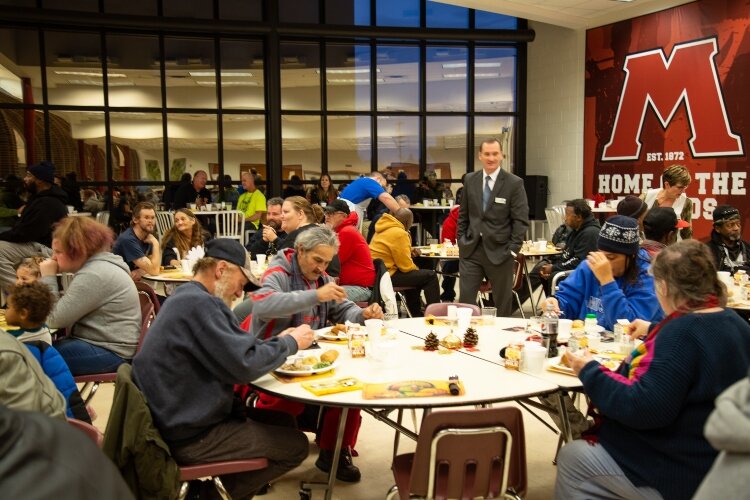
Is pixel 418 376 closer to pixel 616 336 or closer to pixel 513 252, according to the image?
pixel 616 336

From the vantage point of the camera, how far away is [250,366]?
254 cm

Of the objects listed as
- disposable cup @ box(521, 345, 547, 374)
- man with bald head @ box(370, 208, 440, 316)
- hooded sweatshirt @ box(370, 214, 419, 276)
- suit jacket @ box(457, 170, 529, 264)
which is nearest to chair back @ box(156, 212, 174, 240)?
man with bald head @ box(370, 208, 440, 316)

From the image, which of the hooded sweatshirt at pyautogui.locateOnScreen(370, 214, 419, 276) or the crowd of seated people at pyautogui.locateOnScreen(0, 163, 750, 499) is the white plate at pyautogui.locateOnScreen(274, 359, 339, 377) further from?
the hooded sweatshirt at pyautogui.locateOnScreen(370, 214, 419, 276)

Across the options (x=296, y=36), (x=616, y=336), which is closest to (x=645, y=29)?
(x=296, y=36)

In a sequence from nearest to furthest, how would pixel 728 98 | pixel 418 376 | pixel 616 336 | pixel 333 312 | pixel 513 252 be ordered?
pixel 418 376 → pixel 616 336 → pixel 333 312 → pixel 513 252 → pixel 728 98

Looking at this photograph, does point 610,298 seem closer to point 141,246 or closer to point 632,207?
point 632,207

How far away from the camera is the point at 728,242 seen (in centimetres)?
551

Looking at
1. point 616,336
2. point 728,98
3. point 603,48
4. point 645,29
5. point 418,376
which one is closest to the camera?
point 418,376

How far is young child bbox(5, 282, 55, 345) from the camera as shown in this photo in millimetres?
3332

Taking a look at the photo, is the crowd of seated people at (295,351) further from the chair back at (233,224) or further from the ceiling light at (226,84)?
the ceiling light at (226,84)

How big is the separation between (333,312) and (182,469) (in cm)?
145

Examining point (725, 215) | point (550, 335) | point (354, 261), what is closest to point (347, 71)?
point (354, 261)

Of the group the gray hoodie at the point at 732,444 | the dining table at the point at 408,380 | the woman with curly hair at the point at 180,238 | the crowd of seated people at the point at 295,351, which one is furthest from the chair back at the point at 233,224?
the gray hoodie at the point at 732,444

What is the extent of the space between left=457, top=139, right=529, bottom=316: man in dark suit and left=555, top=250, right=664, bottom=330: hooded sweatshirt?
188 centimetres
